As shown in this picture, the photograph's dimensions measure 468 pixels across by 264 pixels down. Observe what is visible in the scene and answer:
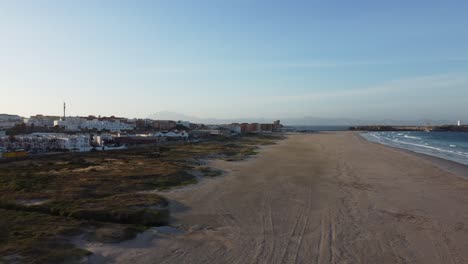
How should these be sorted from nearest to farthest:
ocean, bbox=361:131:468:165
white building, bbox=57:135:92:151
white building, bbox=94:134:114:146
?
ocean, bbox=361:131:468:165 → white building, bbox=57:135:92:151 → white building, bbox=94:134:114:146

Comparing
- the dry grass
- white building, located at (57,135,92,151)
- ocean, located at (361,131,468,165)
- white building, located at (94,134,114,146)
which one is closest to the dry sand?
the dry grass

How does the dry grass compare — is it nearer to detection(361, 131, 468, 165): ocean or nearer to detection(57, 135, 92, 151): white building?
detection(57, 135, 92, 151): white building

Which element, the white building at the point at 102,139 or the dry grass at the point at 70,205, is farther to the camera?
the white building at the point at 102,139

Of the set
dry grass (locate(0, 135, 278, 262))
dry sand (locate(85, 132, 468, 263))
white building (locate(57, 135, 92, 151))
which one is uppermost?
white building (locate(57, 135, 92, 151))

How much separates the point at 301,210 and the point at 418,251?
4394mm

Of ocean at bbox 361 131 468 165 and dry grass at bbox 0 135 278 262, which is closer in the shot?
dry grass at bbox 0 135 278 262

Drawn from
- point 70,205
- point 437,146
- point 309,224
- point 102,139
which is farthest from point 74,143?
point 437,146

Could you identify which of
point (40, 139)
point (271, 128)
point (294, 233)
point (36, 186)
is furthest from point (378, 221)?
point (271, 128)

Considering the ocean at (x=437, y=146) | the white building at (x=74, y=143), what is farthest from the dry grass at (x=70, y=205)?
the ocean at (x=437, y=146)

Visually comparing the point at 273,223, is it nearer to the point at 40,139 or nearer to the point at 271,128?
the point at 40,139

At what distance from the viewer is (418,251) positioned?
29.1 ft

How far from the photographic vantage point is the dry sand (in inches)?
334

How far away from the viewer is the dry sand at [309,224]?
27.8ft

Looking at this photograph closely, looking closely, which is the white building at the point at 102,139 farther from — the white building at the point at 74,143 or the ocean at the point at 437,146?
the ocean at the point at 437,146
